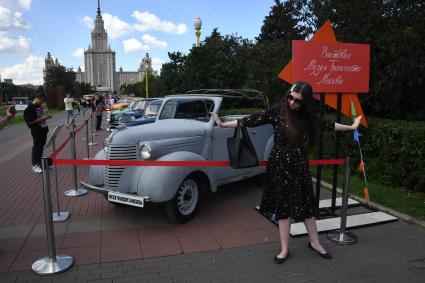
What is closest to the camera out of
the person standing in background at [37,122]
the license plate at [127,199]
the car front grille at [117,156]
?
the license plate at [127,199]

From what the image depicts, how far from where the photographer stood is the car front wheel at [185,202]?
5.21 meters

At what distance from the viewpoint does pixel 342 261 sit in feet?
13.8

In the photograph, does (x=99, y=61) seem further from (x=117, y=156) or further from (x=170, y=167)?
(x=170, y=167)

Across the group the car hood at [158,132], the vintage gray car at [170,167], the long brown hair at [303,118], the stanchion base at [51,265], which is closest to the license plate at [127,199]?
the vintage gray car at [170,167]

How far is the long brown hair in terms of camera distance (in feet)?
12.8

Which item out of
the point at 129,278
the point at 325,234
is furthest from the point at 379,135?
the point at 129,278

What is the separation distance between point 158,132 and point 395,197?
4004 mm

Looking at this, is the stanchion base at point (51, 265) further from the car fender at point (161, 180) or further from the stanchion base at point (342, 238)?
the stanchion base at point (342, 238)

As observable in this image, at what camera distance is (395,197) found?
6.36 m

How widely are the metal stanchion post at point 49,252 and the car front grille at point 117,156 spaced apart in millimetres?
1354

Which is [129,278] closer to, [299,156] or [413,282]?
[299,156]

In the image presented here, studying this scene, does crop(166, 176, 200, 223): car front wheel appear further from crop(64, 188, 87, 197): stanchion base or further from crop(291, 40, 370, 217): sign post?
crop(64, 188, 87, 197): stanchion base

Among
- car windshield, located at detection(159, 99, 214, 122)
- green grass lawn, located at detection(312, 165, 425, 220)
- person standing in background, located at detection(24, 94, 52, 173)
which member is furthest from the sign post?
person standing in background, located at detection(24, 94, 52, 173)

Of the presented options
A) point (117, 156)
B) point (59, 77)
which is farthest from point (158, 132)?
point (59, 77)
